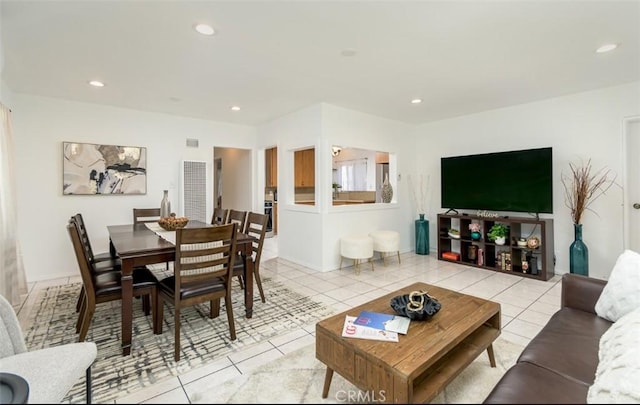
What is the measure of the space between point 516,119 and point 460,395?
4899 mm

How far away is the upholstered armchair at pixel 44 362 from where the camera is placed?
3.48 feet

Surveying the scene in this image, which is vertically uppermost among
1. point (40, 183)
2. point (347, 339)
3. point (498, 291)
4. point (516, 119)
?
point (516, 119)

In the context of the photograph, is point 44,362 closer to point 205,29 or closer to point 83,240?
point 83,240

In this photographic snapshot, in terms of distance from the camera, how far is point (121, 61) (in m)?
2.85

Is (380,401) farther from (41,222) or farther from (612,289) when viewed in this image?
(41,222)

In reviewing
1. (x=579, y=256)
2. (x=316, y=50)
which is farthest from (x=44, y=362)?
(x=579, y=256)

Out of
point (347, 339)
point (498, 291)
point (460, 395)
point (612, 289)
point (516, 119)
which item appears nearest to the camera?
point (460, 395)

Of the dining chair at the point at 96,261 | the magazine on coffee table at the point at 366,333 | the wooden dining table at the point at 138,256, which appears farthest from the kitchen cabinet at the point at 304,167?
the magazine on coffee table at the point at 366,333

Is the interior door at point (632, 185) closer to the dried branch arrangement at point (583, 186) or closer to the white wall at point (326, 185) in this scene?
the dried branch arrangement at point (583, 186)

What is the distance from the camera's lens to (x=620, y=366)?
103 cm

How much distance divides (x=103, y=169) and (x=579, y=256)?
6.32 meters

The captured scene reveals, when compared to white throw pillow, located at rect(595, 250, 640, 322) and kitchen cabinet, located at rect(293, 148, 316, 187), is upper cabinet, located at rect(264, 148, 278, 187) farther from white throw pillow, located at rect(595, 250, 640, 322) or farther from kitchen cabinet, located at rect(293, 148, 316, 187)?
white throw pillow, located at rect(595, 250, 640, 322)

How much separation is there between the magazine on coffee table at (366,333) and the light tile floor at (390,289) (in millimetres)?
638

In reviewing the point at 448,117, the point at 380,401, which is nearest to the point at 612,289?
the point at 380,401
